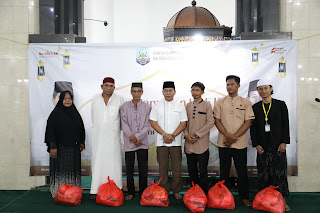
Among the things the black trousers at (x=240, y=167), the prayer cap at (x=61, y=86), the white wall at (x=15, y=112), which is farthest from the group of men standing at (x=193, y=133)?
the white wall at (x=15, y=112)

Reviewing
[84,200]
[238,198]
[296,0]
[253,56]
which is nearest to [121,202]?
[84,200]

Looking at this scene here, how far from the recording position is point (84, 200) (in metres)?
3.67

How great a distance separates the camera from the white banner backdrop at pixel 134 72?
4066 mm

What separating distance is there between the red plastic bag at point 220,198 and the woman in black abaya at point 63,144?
5.44ft

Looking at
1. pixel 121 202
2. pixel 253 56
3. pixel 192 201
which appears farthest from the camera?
pixel 253 56

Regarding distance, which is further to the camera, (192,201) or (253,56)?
(253,56)

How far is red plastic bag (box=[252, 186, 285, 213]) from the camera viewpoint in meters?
3.12

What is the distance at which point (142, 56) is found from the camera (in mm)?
4156

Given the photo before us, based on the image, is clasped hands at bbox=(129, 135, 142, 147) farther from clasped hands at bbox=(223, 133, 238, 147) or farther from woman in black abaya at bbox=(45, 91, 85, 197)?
clasped hands at bbox=(223, 133, 238, 147)

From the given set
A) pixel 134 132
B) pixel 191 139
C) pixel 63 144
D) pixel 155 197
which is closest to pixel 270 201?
pixel 191 139

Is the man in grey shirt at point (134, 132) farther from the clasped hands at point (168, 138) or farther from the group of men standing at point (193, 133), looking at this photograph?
the clasped hands at point (168, 138)

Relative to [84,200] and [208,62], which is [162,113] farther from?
[84,200]

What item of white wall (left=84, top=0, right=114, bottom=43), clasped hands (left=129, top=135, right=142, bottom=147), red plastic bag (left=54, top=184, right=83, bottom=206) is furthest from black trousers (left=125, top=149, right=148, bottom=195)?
white wall (left=84, top=0, right=114, bottom=43)

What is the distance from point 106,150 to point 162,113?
83 cm
